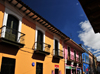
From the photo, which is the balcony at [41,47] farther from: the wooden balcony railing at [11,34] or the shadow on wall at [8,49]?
the shadow on wall at [8,49]

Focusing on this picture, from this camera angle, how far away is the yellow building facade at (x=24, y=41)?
6.80 m

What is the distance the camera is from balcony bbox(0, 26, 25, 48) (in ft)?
20.8

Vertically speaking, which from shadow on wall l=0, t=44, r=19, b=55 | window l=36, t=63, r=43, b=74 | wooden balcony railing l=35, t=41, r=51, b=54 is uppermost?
wooden balcony railing l=35, t=41, r=51, b=54

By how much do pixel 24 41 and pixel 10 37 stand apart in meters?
1.26

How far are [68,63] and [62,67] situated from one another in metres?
1.78

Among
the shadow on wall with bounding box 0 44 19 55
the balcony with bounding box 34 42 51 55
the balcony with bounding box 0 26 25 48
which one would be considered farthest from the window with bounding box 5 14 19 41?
the balcony with bounding box 34 42 51 55

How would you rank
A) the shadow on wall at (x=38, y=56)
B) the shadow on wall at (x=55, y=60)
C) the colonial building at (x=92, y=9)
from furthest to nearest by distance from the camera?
the shadow on wall at (x=55, y=60)
the shadow on wall at (x=38, y=56)
the colonial building at (x=92, y=9)

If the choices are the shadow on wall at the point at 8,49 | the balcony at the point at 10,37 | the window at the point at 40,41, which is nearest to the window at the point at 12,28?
the balcony at the point at 10,37

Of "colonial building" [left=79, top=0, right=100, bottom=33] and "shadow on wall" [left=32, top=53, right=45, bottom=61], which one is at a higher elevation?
"colonial building" [left=79, top=0, right=100, bottom=33]

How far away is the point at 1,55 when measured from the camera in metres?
6.40

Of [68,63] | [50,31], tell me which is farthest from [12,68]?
[68,63]

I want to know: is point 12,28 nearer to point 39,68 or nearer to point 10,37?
point 10,37

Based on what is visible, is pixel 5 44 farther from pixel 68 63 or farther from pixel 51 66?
pixel 68 63

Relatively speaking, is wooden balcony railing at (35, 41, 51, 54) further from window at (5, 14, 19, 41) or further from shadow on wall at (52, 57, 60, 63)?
window at (5, 14, 19, 41)
